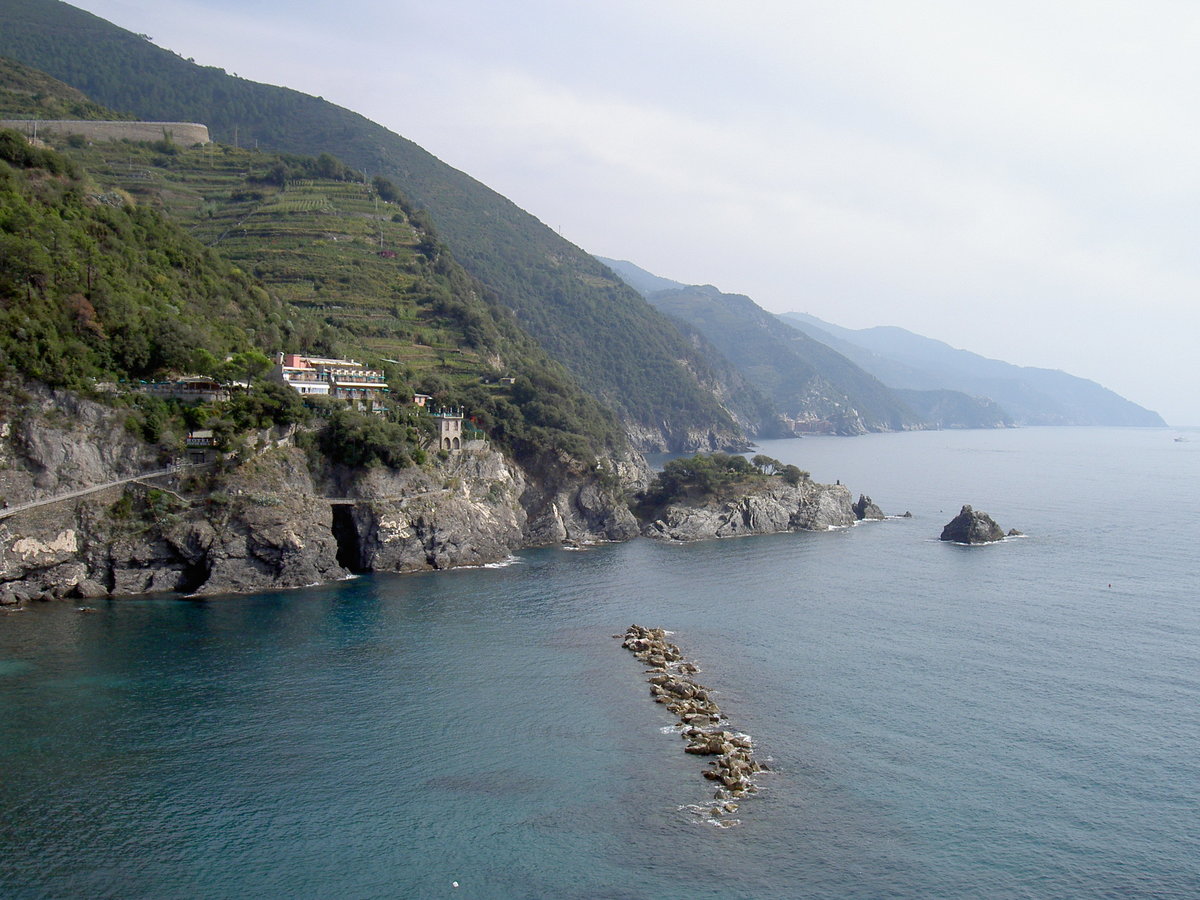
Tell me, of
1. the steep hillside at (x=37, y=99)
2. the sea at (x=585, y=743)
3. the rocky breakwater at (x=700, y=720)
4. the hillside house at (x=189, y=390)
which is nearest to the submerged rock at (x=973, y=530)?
the sea at (x=585, y=743)

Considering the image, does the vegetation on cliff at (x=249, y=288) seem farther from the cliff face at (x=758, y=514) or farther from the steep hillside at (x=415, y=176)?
the steep hillside at (x=415, y=176)

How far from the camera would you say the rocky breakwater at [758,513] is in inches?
3504

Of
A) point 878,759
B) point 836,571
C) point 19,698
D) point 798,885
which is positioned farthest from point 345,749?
point 836,571

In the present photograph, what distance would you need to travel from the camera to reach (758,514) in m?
91.6

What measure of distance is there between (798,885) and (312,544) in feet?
146

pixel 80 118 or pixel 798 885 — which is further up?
pixel 80 118

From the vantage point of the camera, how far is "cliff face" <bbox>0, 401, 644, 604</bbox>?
5547cm

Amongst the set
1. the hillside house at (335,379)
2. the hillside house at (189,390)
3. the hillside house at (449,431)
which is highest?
the hillside house at (335,379)

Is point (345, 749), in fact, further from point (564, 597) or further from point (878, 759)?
point (564, 597)

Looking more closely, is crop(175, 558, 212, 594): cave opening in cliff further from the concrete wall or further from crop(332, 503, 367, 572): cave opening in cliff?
the concrete wall

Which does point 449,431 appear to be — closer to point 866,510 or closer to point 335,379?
point 335,379

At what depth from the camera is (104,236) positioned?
71.6 m

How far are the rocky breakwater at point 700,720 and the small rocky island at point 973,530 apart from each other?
4681cm

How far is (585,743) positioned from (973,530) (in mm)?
62392
